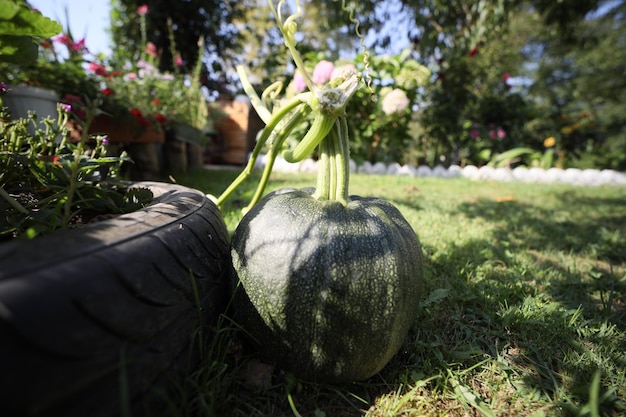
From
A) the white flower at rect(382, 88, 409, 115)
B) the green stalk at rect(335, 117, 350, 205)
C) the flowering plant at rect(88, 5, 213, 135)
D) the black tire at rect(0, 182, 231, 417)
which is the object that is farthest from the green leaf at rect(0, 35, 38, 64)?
the white flower at rect(382, 88, 409, 115)

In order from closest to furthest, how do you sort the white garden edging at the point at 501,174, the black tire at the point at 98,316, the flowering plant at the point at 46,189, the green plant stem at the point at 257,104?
the black tire at the point at 98,316, the flowering plant at the point at 46,189, the green plant stem at the point at 257,104, the white garden edging at the point at 501,174

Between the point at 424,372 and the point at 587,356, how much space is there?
2.00ft

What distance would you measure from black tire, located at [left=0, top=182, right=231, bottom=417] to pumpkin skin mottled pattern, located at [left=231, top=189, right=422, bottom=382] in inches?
7.4

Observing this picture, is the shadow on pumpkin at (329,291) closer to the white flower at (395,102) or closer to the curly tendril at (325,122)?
the curly tendril at (325,122)

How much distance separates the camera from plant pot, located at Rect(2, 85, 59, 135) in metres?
2.29

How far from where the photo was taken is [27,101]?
237 cm

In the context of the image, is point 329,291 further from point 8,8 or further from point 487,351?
point 8,8

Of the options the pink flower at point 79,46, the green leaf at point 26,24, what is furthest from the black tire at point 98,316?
the pink flower at point 79,46

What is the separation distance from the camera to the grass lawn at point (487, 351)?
944 mm

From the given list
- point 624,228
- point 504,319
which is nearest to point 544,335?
point 504,319

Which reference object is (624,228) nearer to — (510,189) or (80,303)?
(510,189)

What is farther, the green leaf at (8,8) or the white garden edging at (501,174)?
the white garden edging at (501,174)

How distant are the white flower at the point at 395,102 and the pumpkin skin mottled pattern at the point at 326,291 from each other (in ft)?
15.4

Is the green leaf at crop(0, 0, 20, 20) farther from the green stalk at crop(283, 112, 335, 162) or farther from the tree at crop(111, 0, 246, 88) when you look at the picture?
the tree at crop(111, 0, 246, 88)
